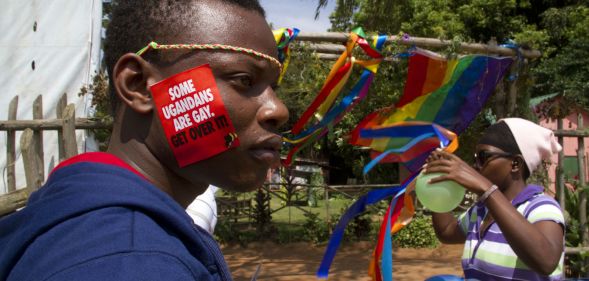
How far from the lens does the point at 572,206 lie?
662 centimetres

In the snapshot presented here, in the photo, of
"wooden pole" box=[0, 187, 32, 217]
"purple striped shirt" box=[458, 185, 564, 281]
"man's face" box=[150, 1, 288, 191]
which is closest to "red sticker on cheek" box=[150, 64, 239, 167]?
"man's face" box=[150, 1, 288, 191]

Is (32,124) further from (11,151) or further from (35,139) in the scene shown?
(11,151)

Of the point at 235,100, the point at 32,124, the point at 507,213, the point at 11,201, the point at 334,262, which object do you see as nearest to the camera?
the point at 235,100

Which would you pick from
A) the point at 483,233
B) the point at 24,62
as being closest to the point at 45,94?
the point at 24,62

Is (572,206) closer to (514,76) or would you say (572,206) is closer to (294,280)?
(514,76)

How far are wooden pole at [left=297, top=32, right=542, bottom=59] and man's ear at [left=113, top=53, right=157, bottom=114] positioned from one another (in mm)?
3821

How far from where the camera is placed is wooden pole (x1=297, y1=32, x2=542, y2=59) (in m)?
4.92

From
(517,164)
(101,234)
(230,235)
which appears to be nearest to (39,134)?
(517,164)

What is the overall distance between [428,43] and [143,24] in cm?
487

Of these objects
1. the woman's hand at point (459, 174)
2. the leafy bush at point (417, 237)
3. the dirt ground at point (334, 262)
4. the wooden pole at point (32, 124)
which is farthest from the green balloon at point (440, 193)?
the leafy bush at point (417, 237)

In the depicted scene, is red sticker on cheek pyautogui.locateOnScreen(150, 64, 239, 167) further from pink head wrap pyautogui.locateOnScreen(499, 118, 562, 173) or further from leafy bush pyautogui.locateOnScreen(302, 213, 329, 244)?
leafy bush pyautogui.locateOnScreen(302, 213, 329, 244)

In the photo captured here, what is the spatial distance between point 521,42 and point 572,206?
2.34 metres

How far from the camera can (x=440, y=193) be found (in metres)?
2.28

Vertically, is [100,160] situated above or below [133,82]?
below
